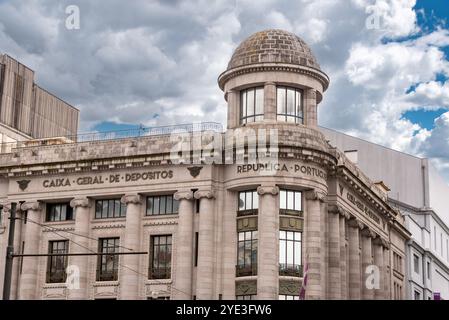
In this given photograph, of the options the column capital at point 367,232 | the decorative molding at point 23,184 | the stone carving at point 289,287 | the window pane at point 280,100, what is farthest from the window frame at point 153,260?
the column capital at point 367,232

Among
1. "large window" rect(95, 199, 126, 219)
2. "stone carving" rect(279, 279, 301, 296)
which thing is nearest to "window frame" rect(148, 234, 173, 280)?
"large window" rect(95, 199, 126, 219)

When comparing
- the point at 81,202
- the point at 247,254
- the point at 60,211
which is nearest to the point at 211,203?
the point at 247,254

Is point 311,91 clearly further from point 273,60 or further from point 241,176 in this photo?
point 241,176

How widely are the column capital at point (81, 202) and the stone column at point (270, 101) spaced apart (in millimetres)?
15463

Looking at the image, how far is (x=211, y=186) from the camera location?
61156 mm

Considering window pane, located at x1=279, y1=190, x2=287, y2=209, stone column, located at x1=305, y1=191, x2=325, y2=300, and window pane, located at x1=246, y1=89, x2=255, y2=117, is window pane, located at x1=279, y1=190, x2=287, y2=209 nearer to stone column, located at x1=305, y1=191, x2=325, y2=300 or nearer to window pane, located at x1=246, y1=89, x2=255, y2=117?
stone column, located at x1=305, y1=191, x2=325, y2=300

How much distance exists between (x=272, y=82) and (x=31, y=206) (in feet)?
71.0

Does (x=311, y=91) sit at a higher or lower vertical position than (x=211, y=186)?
higher

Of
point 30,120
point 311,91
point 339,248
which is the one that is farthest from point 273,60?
point 30,120

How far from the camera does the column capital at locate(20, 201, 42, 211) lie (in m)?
66.1

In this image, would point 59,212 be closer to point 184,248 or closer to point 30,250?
point 30,250
